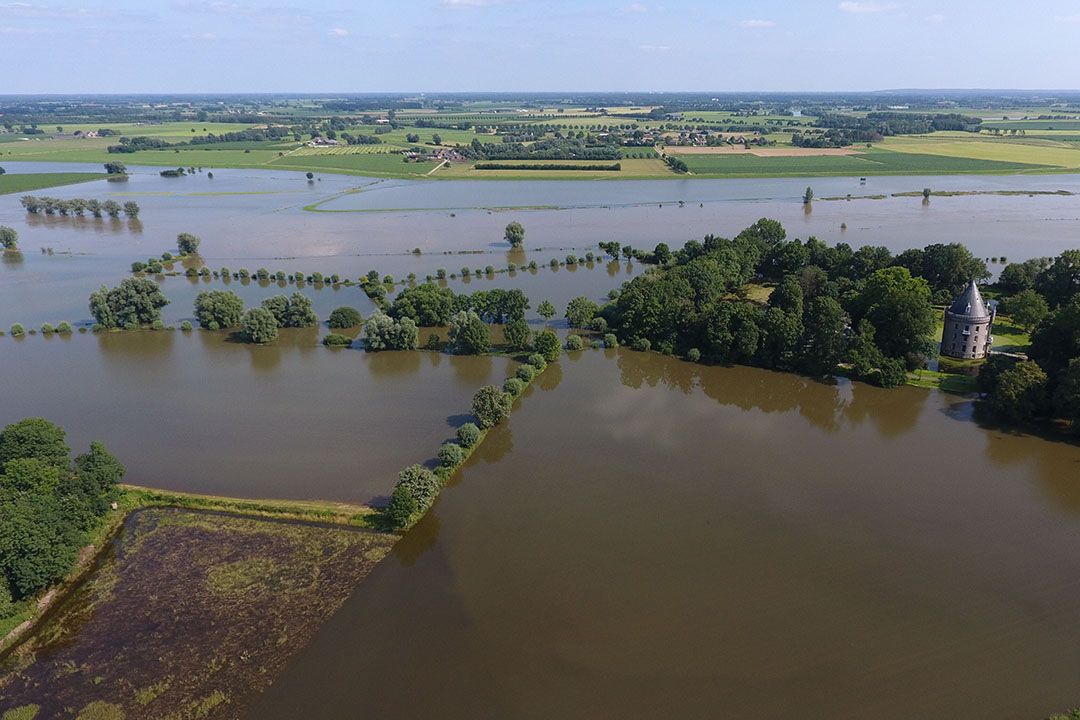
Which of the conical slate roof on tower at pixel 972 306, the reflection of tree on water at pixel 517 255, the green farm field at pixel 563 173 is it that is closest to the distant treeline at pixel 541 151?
the green farm field at pixel 563 173

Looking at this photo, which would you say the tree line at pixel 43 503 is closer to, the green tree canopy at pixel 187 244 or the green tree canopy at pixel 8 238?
the green tree canopy at pixel 187 244

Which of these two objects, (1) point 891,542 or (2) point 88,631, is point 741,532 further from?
(2) point 88,631

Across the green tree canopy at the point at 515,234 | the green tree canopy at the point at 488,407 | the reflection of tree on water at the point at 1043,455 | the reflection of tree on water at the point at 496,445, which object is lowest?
the reflection of tree on water at the point at 496,445

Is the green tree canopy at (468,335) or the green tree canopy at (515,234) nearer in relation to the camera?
the green tree canopy at (468,335)

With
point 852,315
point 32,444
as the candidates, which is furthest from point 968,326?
point 32,444

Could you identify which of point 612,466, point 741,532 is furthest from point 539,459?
point 741,532

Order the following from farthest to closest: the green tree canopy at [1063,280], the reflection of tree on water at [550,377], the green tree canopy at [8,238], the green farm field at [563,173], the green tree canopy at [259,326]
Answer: the green farm field at [563,173]
the green tree canopy at [8,238]
the green tree canopy at [259,326]
the green tree canopy at [1063,280]
the reflection of tree on water at [550,377]
